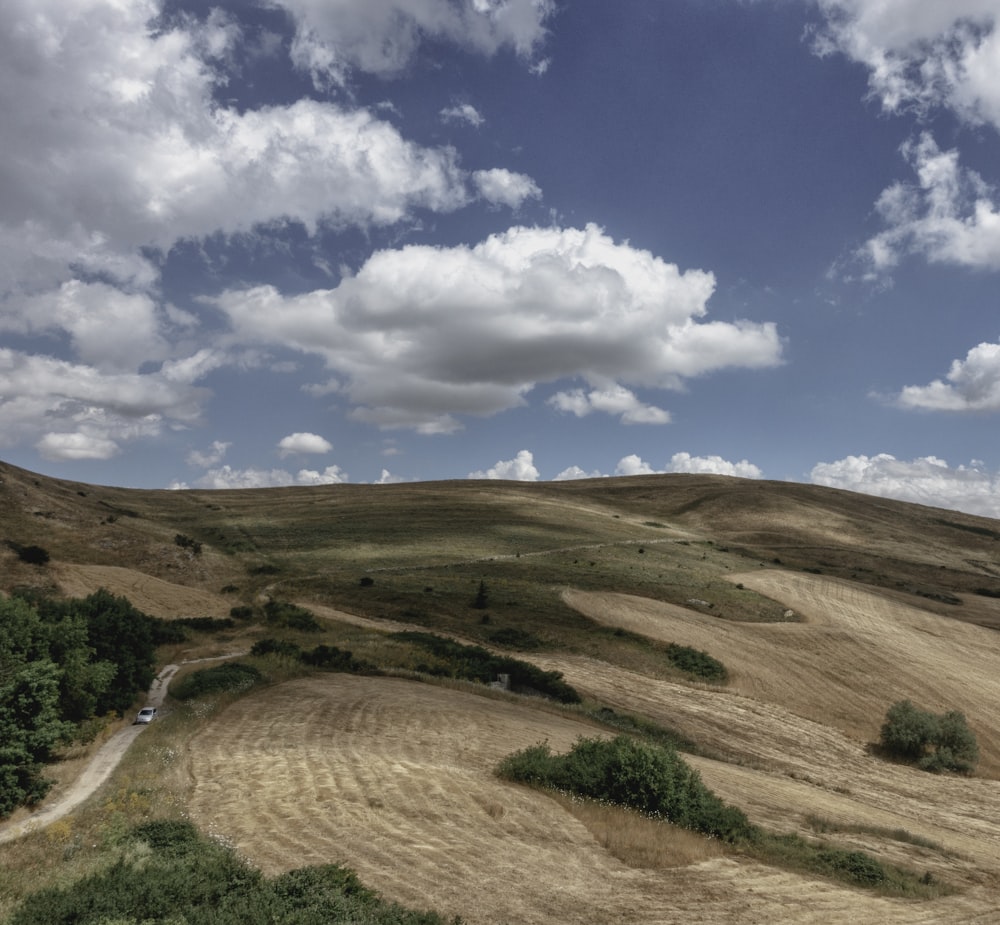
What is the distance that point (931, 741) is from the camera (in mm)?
35125

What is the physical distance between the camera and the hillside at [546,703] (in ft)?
50.5

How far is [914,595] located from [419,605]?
61.6 m

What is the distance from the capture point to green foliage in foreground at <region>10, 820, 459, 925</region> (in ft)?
32.7

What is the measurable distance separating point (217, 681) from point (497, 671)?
50.5 feet

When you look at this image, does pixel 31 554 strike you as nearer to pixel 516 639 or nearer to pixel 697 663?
pixel 516 639

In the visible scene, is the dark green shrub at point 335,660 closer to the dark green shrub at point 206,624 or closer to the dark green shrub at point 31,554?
the dark green shrub at point 206,624

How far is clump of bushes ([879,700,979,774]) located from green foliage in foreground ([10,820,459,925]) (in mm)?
33320

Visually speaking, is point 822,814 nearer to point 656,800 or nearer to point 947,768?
point 656,800

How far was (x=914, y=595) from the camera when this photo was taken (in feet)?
256

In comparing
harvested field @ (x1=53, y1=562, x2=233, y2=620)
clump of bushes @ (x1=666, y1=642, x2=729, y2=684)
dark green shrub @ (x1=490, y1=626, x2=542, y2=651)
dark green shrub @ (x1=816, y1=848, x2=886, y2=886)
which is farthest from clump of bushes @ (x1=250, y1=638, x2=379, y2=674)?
dark green shrub @ (x1=816, y1=848, x2=886, y2=886)

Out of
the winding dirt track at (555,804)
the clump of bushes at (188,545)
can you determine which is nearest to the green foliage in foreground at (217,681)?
the winding dirt track at (555,804)

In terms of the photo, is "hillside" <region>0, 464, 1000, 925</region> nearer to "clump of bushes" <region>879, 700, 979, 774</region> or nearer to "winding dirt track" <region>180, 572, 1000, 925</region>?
"winding dirt track" <region>180, 572, 1000, 925</region>

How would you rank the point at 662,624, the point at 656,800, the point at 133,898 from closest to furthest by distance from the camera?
1. the point at 133,898
2. the point at 656,800
3. the point at 662,624

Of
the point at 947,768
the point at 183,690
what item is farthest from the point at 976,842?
the point at 183,690
